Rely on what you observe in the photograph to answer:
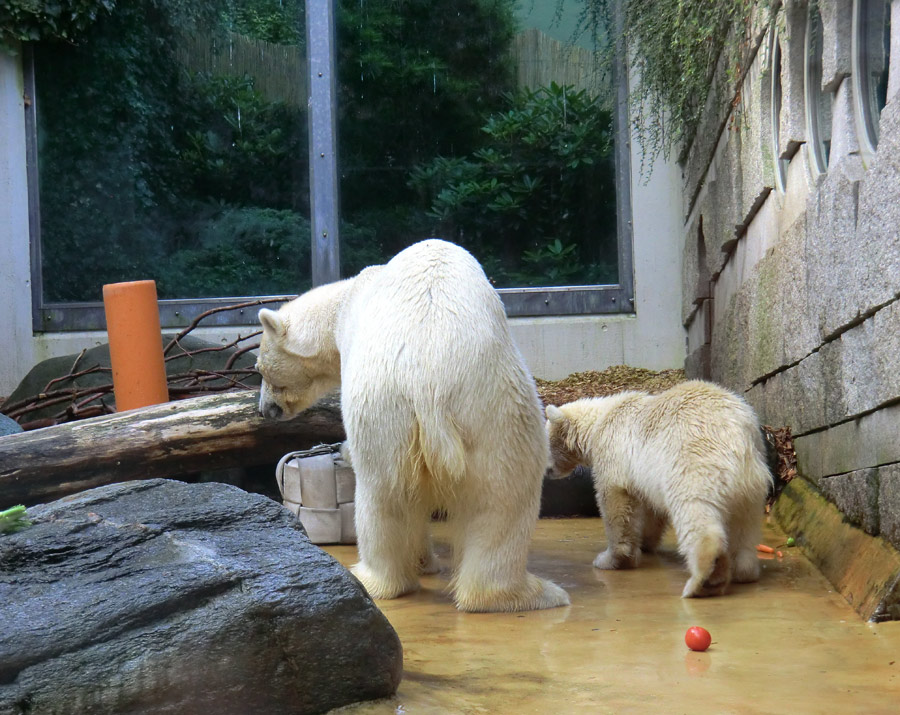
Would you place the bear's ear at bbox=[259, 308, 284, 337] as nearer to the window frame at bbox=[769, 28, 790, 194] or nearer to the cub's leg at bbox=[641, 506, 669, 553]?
the cub's leg at bbox=[641, 506, 669, 553]

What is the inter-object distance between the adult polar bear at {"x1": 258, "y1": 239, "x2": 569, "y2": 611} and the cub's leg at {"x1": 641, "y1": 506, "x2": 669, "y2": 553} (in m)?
1.26

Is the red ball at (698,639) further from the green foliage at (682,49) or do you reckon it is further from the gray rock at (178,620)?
the green foliage at (682,49)

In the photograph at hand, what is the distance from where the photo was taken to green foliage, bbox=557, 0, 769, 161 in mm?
5324

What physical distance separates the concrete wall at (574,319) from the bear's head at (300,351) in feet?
14.8

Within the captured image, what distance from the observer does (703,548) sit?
11.6 feet

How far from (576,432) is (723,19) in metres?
2.74

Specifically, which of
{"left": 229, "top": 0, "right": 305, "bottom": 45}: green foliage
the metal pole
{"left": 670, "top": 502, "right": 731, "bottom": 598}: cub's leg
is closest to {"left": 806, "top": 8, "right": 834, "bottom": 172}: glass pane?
{"left": 670, "top": 502, "right": 731, "bottom": 598}: cub's leg

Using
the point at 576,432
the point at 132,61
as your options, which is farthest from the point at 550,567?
the point at 132,61

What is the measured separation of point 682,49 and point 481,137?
320 centimetres

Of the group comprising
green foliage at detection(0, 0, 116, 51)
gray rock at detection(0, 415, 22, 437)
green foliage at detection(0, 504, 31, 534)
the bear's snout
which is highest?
green foliage at detection(0, 0, 116, 51)

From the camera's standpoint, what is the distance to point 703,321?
7969 mm

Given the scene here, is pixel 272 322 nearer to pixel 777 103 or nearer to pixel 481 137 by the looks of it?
pixel 777 103

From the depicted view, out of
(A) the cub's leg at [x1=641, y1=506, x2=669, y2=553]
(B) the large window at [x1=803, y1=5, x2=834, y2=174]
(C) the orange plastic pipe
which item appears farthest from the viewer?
(C) the orange plastic pipe

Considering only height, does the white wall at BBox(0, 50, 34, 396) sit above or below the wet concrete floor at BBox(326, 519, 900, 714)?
above
